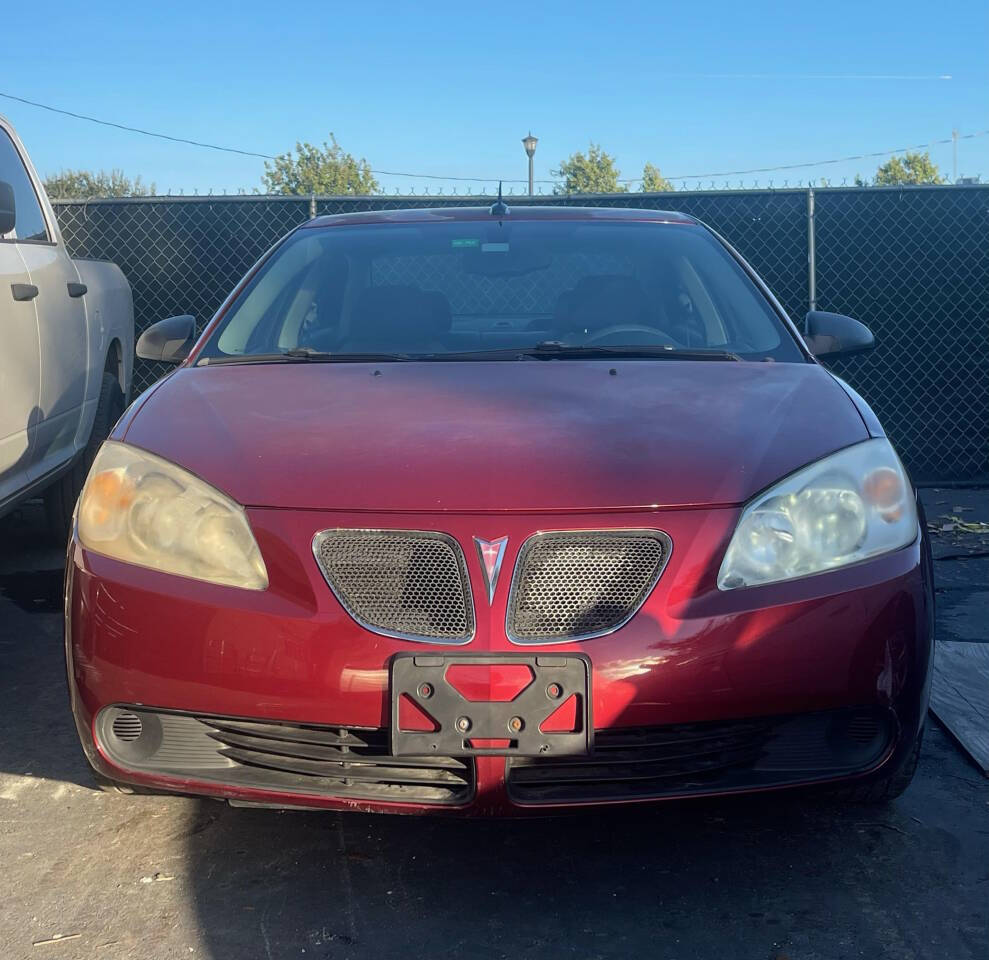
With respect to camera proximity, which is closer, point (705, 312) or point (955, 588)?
point (705, 312)

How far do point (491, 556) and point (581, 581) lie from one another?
0.17m

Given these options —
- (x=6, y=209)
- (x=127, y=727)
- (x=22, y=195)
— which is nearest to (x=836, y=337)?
(x=127, y=727)

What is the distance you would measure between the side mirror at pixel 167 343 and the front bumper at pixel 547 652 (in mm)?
1372

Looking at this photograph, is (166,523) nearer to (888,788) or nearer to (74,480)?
(888,788)

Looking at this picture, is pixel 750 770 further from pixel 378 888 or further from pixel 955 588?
pixel 955 588

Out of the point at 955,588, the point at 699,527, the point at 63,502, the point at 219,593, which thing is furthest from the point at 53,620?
the point at 955,588

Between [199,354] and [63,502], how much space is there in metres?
2.52

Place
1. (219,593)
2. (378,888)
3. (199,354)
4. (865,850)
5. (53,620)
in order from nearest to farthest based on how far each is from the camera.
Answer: (219,593) → (378,888) → (865,850) → (199,354) → (53,620)

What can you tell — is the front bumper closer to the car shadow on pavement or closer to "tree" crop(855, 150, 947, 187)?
the car shadow on pavement

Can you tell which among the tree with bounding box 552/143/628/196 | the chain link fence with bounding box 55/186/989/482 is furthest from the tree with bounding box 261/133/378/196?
the chain link fence with bounding box 55/186/989/482

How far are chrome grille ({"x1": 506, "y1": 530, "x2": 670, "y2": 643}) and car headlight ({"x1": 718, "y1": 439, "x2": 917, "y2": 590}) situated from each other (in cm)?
15

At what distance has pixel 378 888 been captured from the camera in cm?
238

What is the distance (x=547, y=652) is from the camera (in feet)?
6.89

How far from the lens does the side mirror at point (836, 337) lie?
3584mm
